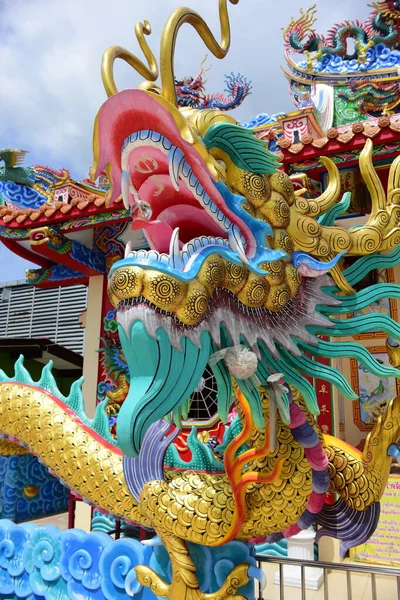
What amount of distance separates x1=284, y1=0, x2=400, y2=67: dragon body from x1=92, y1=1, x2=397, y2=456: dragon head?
5.16 meters

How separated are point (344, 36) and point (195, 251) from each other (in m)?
5.99

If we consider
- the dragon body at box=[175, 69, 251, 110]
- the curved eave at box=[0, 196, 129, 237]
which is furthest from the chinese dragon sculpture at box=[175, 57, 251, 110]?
the curved eave at box=[0, 196, 129, 237]

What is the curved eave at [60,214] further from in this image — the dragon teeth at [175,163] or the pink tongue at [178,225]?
the dragon teeth at [175,163]

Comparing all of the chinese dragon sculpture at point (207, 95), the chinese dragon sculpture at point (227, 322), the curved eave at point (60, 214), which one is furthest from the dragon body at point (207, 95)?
the chinese dragon sculpture at point (227, 322)

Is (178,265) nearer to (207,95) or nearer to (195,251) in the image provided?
(195,251)

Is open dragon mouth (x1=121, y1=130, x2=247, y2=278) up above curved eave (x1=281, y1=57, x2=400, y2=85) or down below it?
below

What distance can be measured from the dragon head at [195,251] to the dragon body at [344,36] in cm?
516

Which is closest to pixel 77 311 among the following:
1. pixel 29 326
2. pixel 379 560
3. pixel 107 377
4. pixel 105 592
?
pixel 29 326

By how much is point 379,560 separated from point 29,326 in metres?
11.3

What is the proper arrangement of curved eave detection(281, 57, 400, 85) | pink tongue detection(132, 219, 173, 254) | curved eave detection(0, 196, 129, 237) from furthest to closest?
curved eave detection(281, 57, 400, 85), curved eave detection(0, 196, 129, 237), pink tongue detection(132, 219, 173, 254)

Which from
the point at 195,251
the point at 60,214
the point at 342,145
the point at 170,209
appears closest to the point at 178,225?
the point at 170,209

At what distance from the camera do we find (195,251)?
1439 mm

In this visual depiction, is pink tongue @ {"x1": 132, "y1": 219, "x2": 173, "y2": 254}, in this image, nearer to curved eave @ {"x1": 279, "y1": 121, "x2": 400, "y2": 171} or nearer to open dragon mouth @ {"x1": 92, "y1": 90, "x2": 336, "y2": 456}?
open dragon mouth @ {"x1": 92, "y1": 90, "x2": 336, "y2": 456}

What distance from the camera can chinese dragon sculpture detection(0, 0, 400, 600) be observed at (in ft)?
4.57
